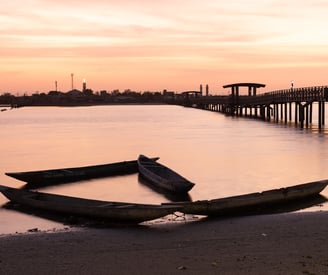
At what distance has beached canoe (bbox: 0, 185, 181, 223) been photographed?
47.6 feet

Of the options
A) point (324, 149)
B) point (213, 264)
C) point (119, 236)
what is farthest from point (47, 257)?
point (324, 149)

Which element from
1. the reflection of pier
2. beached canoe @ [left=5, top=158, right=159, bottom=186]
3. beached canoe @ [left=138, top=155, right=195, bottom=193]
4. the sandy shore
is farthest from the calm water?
the reflection of pier

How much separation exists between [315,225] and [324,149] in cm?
2555

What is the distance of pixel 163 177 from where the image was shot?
2314 cm

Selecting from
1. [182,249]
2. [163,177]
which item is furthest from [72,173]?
[182,249]

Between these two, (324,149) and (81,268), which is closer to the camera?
(81,268)

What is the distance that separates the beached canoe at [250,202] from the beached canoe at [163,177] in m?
3.82

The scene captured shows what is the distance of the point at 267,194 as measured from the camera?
1736cm

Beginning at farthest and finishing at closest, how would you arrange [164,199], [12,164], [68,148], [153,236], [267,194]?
[68,148] → [12,164] → [164,199] → [267,194] → [153,236]

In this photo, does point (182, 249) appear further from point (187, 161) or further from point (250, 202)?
point (187, 161)

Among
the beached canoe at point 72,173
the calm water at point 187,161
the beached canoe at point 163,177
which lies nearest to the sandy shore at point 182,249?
the calm water at point 187,161

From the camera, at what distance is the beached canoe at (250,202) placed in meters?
15.6

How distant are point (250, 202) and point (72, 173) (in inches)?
453

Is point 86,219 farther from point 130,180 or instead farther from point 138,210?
point 130,180
